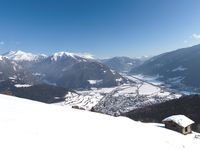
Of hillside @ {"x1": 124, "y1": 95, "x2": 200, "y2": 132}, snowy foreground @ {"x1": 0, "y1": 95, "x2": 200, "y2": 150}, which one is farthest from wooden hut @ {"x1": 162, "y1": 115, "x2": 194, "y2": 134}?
hillside @ {"x1": 124, "y1": 95, "x2": 200, "y2": 132}

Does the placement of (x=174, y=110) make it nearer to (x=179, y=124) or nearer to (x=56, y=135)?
(x=179, y=124)

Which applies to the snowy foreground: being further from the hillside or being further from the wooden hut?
the hillside

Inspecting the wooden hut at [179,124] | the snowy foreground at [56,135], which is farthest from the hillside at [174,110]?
the snowy foreground at [56,135]

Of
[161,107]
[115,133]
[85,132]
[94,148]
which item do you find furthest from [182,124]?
[161,107]

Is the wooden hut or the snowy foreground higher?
the snowy foreground

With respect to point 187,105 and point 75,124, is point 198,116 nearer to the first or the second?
point 187,105

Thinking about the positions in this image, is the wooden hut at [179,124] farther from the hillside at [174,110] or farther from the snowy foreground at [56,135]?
the hillside at [174,110]

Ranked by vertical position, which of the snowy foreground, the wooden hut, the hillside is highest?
the snowy foreground

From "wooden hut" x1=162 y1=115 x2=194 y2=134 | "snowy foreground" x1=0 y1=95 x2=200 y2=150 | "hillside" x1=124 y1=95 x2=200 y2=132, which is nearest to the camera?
Answer: "snowy foreground" x1=0 y1=95 x2=200 y2=150

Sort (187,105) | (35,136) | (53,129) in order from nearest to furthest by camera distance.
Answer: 1. (35,136)
2. (53,129)
3. (187,105)

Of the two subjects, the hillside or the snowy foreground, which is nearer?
the snowy foreground

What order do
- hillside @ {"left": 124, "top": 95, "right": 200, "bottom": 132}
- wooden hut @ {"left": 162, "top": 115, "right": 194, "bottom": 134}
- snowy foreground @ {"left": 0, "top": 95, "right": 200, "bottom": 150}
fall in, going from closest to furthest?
snowy foreground @ {"left": 0, "top": 95, "right": 200, "bottom": 150}
wooden hut @ {"left": 162, "top": 115, "right": 194, "bottom": 134}
hillside @ {"left": 124, "top": 95, "right": 200, "bottom": 132}
